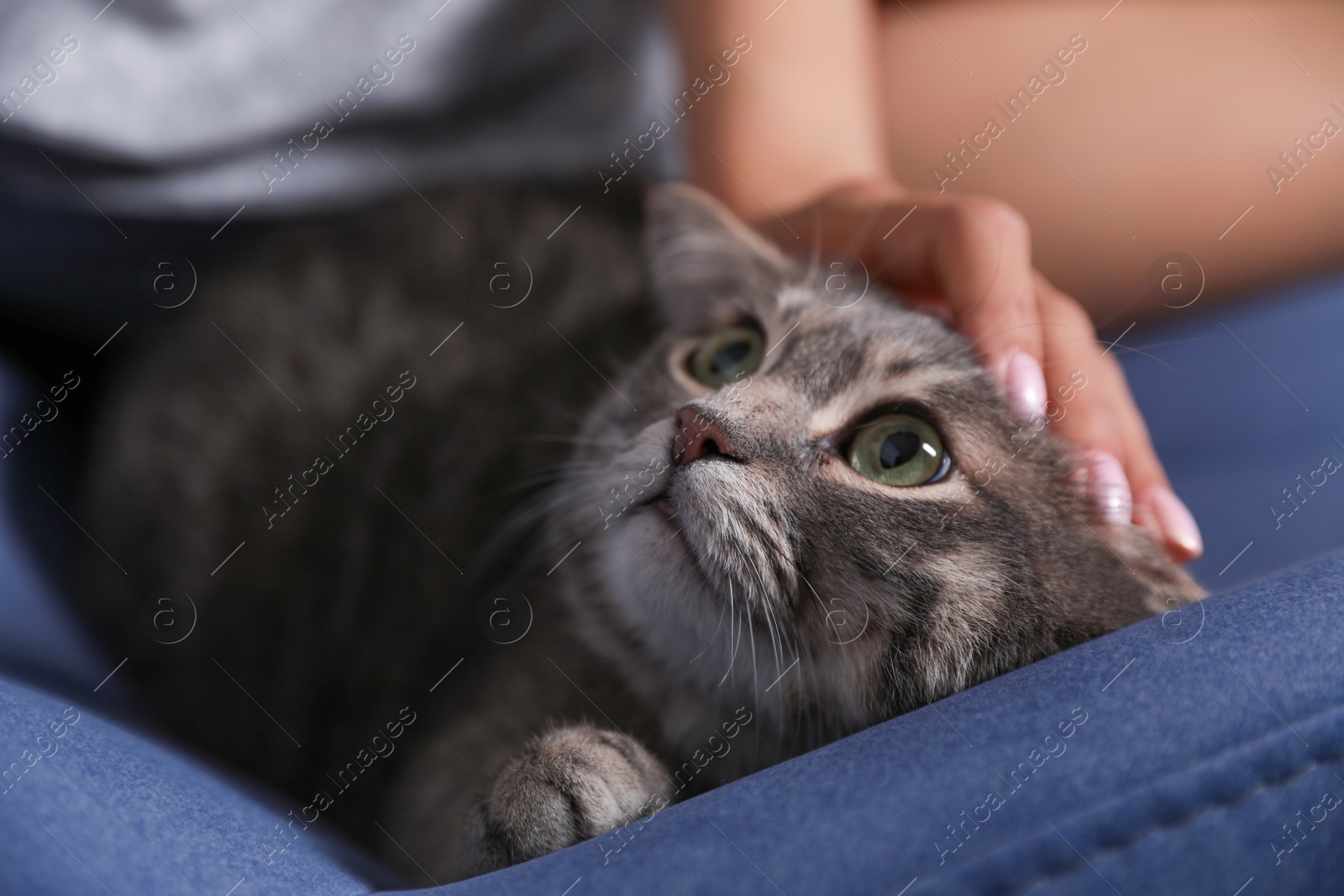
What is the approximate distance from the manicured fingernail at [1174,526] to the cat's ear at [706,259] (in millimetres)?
467

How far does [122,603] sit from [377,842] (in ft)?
1.64

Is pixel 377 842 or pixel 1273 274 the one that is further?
pixel 1273 274

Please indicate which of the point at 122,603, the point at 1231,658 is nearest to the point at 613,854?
the point at 1231,658

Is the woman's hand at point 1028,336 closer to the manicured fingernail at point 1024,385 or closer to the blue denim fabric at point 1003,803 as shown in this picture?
the manicured fingernail at point 1024,385

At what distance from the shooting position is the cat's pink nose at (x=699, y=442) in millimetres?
723

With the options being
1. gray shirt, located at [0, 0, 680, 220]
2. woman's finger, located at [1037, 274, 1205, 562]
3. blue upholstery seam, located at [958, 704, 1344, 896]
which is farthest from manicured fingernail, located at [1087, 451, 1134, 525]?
gray shirt, located at [0, 0, 680, 220]

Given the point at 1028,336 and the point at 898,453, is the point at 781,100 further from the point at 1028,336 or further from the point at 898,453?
the point at 898,453

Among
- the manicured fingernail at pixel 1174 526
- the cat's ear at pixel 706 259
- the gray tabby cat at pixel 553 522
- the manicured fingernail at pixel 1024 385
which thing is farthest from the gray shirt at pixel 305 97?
the manicured fingernail at pixel 1174 526

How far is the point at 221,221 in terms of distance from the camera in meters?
1.23

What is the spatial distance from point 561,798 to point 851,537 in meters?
0.30

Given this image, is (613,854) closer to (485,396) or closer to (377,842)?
(377,842)

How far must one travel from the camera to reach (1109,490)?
2.72 ft

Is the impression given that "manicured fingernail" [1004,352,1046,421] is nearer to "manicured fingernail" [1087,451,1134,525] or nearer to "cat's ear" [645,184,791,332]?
"manicured fingernail" [1087,451,1134,525]

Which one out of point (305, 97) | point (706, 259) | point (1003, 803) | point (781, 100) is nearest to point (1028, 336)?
point (706, 259)
